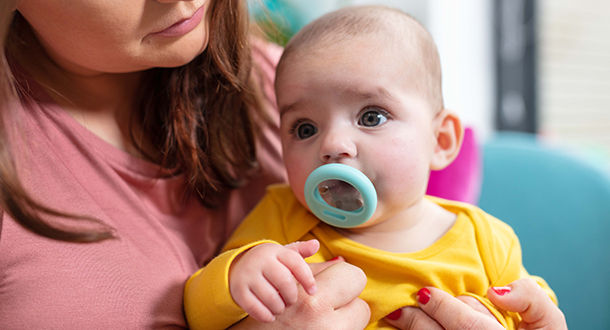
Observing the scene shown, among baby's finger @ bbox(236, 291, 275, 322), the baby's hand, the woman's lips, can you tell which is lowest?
baby's finger @ bbox(236, 291, 275, 322)

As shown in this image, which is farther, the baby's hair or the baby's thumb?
the baby's hair

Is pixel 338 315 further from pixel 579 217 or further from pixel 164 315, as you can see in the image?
pixel 579 217

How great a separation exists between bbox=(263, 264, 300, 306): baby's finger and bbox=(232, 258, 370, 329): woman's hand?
8cm

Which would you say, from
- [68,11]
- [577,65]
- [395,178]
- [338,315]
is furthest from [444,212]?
[577,65]

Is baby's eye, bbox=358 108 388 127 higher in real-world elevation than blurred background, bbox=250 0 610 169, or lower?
higher

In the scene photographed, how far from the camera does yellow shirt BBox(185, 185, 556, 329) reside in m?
0.77

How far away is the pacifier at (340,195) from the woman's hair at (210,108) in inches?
9.7

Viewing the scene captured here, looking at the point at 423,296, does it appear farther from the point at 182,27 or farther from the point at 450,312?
the point at 182,27

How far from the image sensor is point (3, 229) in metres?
0.72

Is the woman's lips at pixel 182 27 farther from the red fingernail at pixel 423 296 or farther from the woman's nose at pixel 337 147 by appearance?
the red fingernail at pixel 423 296

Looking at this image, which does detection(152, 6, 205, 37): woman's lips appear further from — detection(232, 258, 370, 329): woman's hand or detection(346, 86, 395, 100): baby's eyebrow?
detection(232, 258, 370, 329): woman's hand

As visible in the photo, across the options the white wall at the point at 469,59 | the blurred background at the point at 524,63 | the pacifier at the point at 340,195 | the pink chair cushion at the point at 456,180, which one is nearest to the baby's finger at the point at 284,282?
the pacifier at the point at 340,195

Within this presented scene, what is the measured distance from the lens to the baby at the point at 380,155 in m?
0.80

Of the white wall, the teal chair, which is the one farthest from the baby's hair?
the white wall
